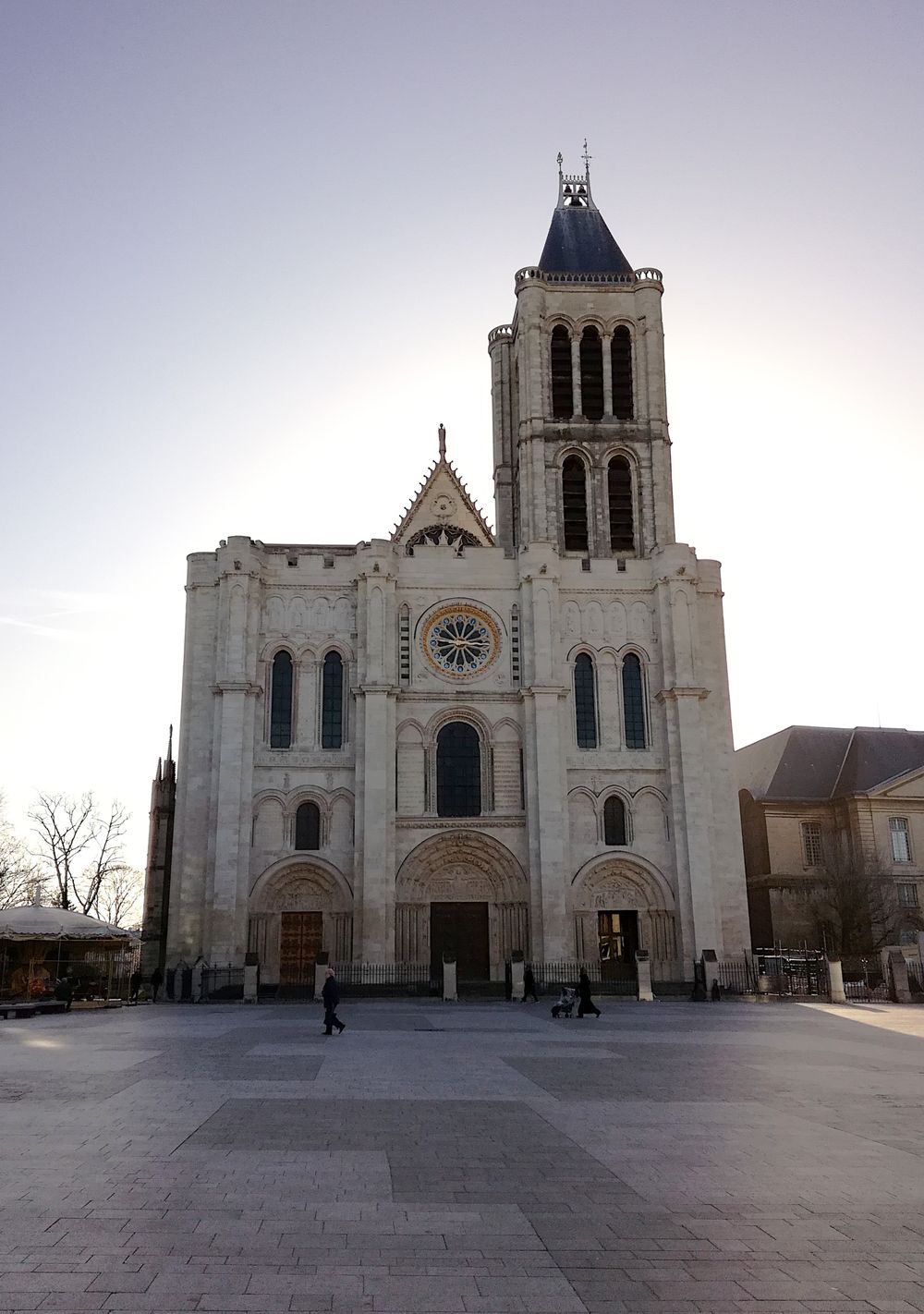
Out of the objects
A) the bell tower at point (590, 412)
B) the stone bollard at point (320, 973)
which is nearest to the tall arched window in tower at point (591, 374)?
the bell tower at point (590, 412)

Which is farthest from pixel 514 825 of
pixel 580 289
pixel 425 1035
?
pixel 580 289

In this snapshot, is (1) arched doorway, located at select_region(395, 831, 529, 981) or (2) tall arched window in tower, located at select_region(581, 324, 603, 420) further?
(2) tall arched window in tower, located at select_region(581, 324, 603, 420)

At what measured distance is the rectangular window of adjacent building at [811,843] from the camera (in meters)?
47.2

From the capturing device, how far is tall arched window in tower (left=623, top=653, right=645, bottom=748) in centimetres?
3922

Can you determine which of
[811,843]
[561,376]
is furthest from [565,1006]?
[561,376]

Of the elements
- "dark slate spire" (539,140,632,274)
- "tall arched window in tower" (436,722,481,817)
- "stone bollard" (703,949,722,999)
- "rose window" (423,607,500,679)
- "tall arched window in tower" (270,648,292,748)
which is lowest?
"stone bollard" (703,949,722,999)

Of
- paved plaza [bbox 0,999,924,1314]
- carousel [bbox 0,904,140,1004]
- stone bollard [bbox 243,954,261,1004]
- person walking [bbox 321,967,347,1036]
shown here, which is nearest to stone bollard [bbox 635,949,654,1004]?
stone bollard [bbox 243,954,261,1004]

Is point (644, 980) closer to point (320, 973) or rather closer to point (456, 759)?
point (320, 973)

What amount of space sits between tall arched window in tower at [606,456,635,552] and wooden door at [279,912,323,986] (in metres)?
17.8

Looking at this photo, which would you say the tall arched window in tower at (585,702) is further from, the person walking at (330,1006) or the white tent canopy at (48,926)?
the person walking at (330,1006)

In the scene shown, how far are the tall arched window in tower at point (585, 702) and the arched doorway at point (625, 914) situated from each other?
14.1ft

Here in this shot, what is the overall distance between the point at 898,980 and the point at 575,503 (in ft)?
68.3

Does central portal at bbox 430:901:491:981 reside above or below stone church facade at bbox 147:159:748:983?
below

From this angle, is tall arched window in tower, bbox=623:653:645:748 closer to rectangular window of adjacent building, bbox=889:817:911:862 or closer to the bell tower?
the bell tower
